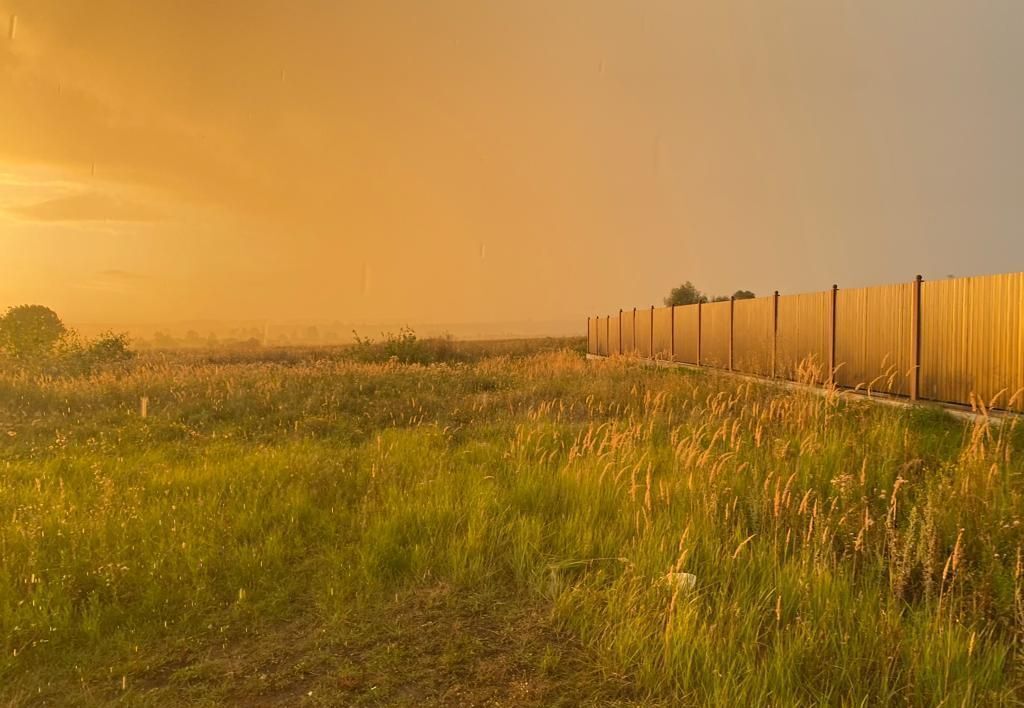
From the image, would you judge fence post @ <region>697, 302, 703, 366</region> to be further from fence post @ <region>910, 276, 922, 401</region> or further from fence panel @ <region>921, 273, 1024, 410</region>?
fence panel @ <region>921, 273, 1024, 410</region>

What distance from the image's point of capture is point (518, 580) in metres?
3.37

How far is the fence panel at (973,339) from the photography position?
819 cm

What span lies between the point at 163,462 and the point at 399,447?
270cm

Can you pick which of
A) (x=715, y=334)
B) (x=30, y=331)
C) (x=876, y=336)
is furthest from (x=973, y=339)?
(x=30, y=331)

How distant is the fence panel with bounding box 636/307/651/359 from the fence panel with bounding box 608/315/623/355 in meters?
3.98

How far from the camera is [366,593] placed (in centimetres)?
332

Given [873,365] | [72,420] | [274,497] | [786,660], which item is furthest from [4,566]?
[873,365]

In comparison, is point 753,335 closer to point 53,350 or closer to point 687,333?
point 687,333

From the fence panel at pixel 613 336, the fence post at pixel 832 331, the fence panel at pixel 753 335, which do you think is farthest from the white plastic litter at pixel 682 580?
the fence panel at pixel 613 336

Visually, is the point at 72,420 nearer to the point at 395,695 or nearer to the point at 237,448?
the point at 237,448

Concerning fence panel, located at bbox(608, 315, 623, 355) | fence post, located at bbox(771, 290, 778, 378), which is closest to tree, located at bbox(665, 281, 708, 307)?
fence panel, located at bbox(608, 315, 623, 355)

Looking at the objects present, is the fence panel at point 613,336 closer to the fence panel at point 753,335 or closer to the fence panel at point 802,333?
the fence panel at point 753,335

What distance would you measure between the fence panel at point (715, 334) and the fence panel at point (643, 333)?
638cm

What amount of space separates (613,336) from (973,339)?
25.8 metres
